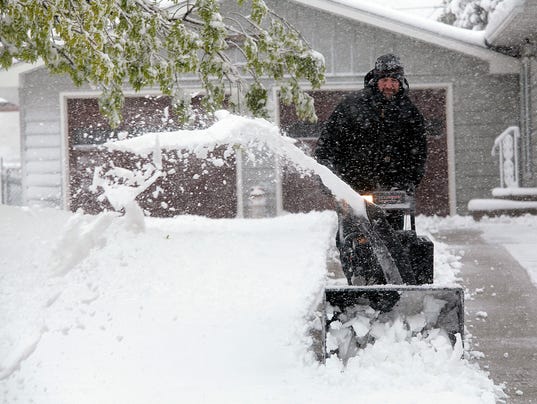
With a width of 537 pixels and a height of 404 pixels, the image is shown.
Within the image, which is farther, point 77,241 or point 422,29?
point 422,29

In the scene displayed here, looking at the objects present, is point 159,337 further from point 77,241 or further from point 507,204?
point 507,204

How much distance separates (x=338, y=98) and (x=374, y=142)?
308 inches

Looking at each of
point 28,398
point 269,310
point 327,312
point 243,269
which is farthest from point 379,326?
point 243,269

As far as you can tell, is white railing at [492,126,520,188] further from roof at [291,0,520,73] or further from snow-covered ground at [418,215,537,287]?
roof at [291,0,520,73]

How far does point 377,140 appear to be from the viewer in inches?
188

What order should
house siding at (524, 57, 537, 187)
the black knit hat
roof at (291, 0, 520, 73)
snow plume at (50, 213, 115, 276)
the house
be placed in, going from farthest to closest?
1. the house
2. roof at (291, 0, 520, 73)
3. house siding at (524, 57, 537, 187)
4. the black knit hat
5. snow plume at (50, 213, 115, 276)

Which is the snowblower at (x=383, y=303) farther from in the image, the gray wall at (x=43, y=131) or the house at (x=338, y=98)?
the gray wall at (x=43, y=131)

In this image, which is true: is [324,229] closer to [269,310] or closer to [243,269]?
[243,269]

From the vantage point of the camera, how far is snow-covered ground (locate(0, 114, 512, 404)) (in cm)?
Result: 344

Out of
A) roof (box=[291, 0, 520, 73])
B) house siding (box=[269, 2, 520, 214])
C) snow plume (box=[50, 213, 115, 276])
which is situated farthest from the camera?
house siding (box=[269, 2, 520, 214])

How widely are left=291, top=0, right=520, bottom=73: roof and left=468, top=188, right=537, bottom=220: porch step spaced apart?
7.32 feet

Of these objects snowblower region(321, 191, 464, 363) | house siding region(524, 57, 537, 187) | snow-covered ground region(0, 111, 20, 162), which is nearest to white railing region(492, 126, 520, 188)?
house siding region(524, 57, 537, 187)

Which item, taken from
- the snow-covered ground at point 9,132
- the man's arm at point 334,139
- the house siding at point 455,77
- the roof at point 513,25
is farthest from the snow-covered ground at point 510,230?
the snow-covered ground at point 9,132

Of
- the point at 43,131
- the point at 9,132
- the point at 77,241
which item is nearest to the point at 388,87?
the point at 77,241
